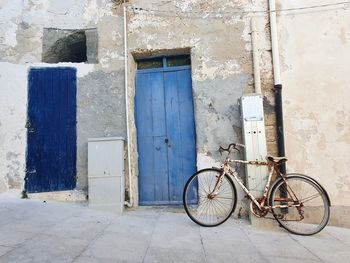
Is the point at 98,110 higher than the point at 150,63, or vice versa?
the point at 150,63

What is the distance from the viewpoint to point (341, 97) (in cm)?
426

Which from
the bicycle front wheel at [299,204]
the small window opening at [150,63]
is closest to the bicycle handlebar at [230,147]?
the bicycle front wheel at [299,204]

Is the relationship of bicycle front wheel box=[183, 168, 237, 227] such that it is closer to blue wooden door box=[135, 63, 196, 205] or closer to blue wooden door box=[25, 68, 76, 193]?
blue wooden door box=[135, 63, 196, 205]

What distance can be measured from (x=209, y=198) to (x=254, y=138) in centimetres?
104

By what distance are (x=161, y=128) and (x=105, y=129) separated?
912 millimetres

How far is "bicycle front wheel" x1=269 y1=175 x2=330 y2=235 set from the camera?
3.61m

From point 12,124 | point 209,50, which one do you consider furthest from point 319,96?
point 12,124

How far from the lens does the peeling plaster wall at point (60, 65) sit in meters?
4.70

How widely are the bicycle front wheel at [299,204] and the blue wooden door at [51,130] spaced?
3.11 metres

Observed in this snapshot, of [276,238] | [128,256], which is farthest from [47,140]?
[276,238]

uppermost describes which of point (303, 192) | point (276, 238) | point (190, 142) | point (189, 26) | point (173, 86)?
point (189, 26)

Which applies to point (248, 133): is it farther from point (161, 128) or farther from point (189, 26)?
point (189, 26)

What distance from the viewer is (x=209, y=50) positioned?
4.59 meters

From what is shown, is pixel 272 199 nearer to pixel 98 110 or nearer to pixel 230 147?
pixel 230 147
